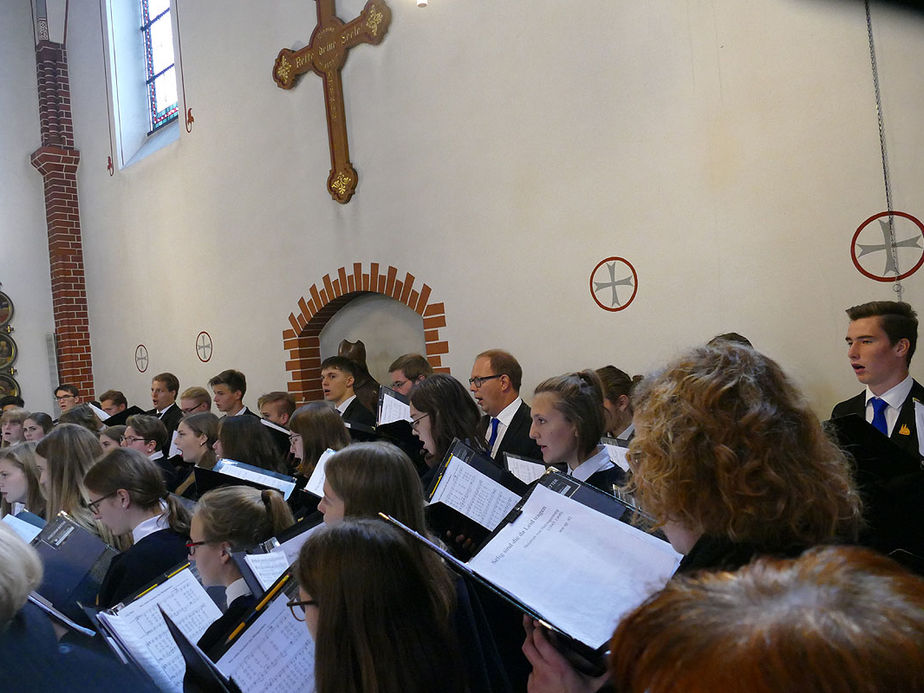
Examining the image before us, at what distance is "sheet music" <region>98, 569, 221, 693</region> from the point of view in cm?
195

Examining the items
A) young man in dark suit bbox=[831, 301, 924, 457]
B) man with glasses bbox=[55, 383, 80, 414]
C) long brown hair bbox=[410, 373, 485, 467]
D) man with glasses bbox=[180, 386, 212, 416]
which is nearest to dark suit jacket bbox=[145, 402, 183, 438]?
man with glasses bbox=[180, 386, 212, 416]

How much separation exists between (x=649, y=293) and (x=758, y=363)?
11.9 feet

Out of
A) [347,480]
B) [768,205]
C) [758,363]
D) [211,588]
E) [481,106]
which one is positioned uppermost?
[481,106]

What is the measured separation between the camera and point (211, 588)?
2.47 meters

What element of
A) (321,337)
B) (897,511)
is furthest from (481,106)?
(897,511)

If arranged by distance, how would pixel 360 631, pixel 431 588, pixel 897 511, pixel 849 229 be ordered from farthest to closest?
pixel 849 229 < pixel 897 511 < pixel 431 588 < pixel 360 631

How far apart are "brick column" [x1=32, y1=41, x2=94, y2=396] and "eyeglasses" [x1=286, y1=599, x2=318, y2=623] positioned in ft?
32.5

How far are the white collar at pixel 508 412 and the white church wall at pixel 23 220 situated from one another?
8193mm

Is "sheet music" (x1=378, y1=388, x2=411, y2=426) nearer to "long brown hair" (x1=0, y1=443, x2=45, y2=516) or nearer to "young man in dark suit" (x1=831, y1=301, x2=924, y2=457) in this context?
"long brown hair" (x1=0, y1=443, x2=45, y2=516)

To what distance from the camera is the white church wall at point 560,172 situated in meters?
4.36

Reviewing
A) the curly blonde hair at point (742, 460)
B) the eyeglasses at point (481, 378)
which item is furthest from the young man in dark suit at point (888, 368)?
the curly blonde hair at point (742, 460)

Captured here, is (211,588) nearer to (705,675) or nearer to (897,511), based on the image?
(897,511)

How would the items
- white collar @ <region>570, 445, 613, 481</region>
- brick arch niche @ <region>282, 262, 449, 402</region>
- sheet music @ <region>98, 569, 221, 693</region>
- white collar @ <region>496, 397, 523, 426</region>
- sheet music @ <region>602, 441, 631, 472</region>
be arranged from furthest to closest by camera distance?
brick arch niche @ <region>282, 262, 449, 402</region>
white collar @ <region>496, 397, 523, 426</region>
sheet music @ <region>602, 441, 631, 472</region>
white collar @ <region>570, 445, 613, 481</region>
sheet music @ <region>98, 569, 221, 693</region>

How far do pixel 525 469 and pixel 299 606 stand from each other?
52.4 inches
